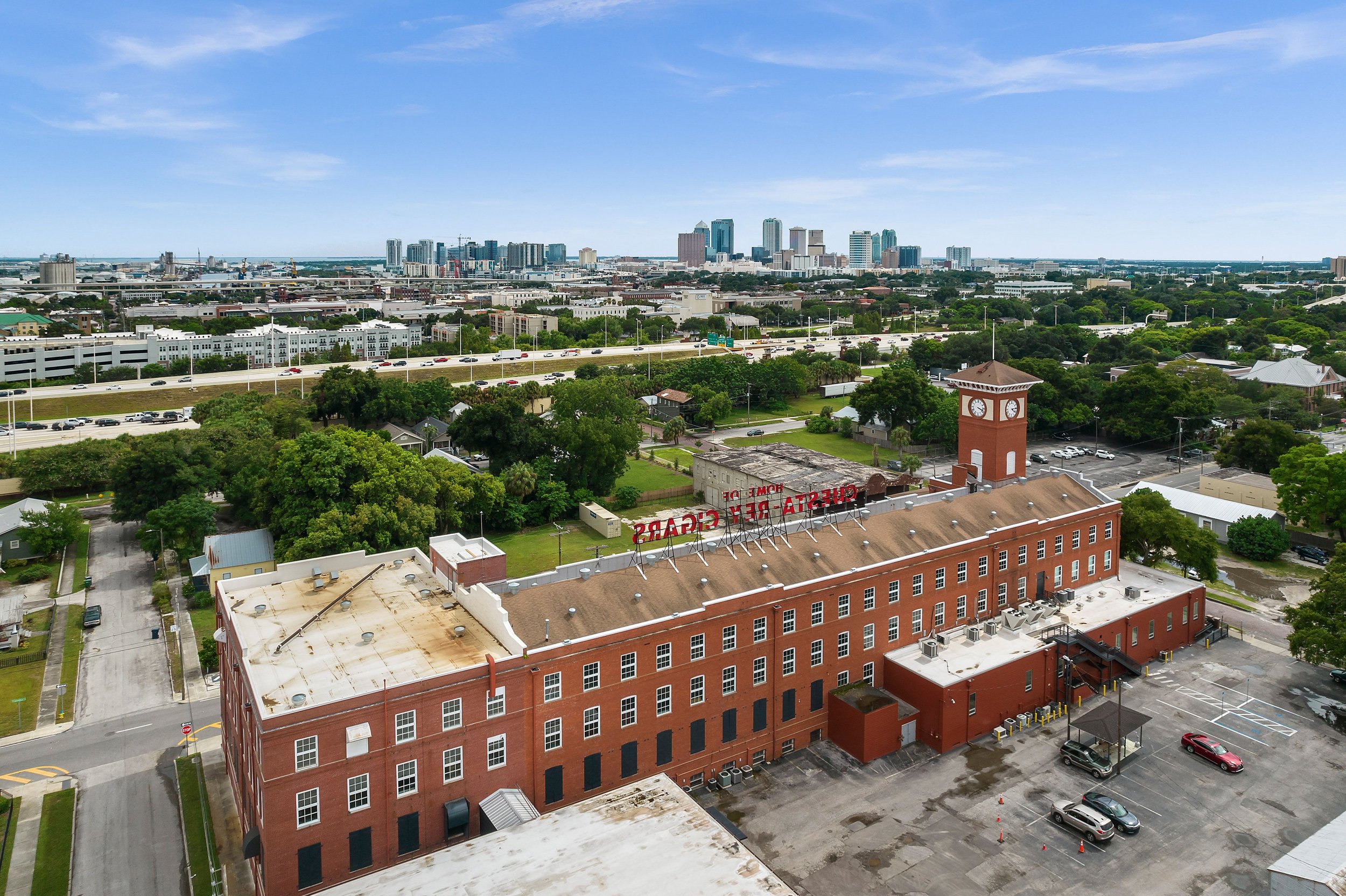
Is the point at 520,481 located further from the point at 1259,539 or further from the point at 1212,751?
the point at 1259,539

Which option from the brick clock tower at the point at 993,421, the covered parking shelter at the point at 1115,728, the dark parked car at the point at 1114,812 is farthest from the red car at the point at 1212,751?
the brick clock tower at the point at 993,421

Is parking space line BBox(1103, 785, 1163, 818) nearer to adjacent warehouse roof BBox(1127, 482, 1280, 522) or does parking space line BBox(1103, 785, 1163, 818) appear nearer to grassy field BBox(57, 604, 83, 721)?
adjacent warehouse roof BBox(1127, 482, 1280, 522)

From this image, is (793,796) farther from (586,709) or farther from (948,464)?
(948,464)

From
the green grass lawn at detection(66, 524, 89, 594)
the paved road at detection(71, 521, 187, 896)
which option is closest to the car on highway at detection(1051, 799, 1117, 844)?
the paved road at detection(71, 521, 187, 896)

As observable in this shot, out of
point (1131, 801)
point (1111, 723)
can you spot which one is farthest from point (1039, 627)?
point (1131, 801)

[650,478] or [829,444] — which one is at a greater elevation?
[829,444]
